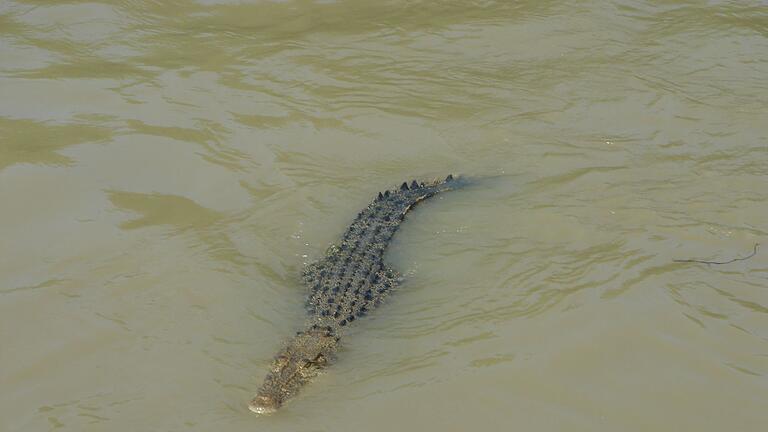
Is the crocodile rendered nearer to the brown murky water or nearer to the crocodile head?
the crocodile head

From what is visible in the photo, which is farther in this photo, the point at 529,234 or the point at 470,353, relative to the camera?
the point at 529,234

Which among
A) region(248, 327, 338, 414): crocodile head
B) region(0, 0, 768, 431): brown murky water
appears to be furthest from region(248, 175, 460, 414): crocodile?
region(0, 0, 768, 431): brown murky water

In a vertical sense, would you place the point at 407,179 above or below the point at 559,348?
above

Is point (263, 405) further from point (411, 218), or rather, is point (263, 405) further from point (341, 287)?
point (411, 218)

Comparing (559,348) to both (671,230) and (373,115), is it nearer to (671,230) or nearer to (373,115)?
(671,230)

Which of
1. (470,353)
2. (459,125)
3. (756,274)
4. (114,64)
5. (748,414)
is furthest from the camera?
(114,64)

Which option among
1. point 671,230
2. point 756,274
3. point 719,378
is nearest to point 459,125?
point 671,230
